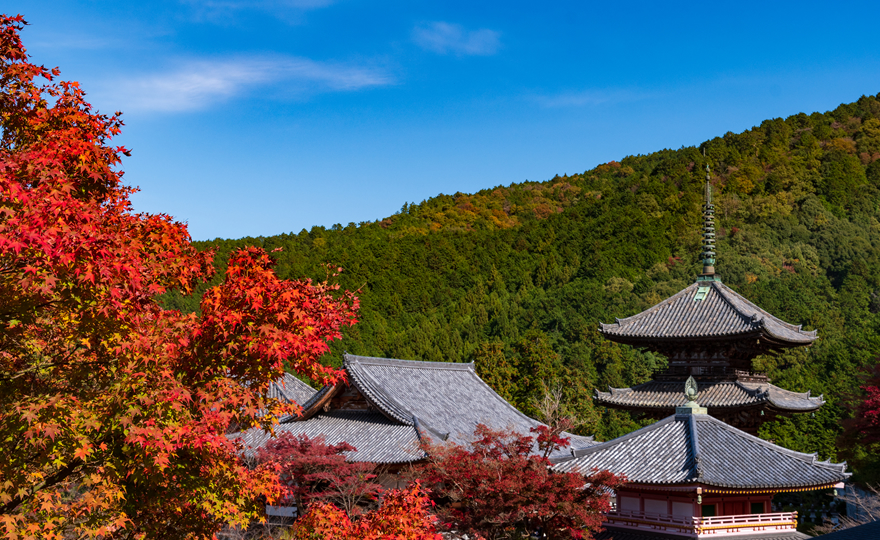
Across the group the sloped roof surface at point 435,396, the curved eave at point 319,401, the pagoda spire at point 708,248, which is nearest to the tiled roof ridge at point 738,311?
the pagoda spire at point 708,248

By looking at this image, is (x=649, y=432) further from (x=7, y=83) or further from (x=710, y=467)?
(x=7, y=83)

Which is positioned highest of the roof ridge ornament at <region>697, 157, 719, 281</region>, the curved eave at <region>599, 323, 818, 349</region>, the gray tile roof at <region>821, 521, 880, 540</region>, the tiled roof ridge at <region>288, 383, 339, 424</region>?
the roof ridge ornament at <region>697, 157, 719, 281</region>

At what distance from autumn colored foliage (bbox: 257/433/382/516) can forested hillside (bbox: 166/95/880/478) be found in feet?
69.8

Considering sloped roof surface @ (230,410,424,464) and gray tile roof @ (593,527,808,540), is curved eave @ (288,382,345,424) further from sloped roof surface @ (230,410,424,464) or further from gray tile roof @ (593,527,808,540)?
gray tile roof @ (593,527,808,540)

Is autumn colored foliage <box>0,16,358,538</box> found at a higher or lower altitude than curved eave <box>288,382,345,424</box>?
higher

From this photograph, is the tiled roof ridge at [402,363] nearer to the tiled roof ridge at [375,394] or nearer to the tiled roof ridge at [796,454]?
the tiled roof ridge at [375,394]

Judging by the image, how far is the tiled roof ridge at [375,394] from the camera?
21294 mm

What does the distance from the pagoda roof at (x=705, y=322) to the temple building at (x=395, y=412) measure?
501 cm

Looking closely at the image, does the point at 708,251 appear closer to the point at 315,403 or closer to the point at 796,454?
the point at 796,454

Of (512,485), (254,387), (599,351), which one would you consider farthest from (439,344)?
(254,387)

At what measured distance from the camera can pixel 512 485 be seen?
12188mm

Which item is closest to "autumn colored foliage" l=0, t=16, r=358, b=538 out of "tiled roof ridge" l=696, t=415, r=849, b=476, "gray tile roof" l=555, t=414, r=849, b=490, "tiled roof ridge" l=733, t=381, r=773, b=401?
"gray tile roof" l=555, t=414, r=849, b=490

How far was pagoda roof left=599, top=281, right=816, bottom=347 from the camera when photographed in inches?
798

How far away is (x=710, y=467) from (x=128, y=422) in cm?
1242
